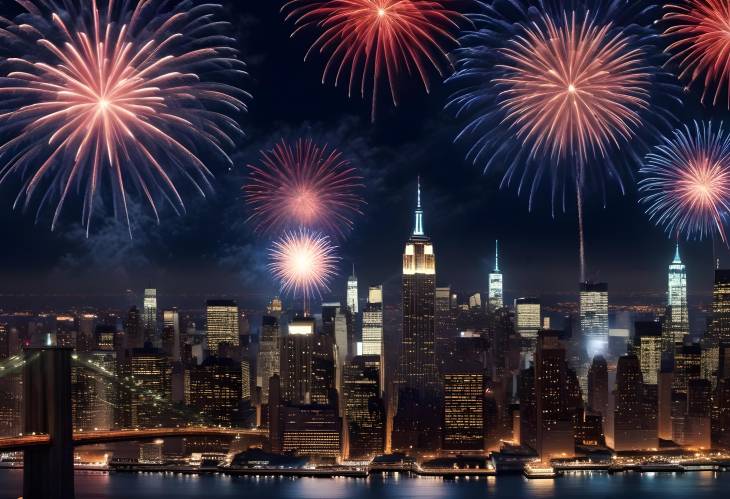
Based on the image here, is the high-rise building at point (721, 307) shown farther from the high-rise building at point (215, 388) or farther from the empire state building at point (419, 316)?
the high-rise building at point (215, 388)

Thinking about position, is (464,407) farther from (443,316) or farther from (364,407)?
(443,316)

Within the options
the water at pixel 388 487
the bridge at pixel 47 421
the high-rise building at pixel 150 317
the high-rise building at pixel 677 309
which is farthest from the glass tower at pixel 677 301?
the bridge at pixel 47 421

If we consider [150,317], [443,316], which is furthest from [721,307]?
[150,317]

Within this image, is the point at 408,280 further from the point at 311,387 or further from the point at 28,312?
the point at 28,312

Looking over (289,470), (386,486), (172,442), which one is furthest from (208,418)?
(386,486)

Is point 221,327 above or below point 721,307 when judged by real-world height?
below

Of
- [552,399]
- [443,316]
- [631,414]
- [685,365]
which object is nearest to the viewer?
[552,399]
